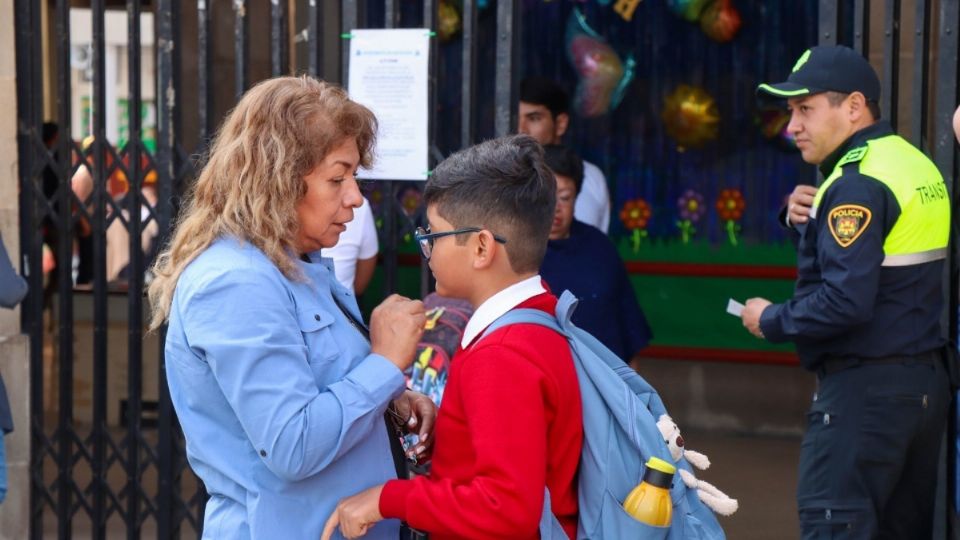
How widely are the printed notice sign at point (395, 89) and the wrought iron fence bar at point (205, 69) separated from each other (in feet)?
2.00

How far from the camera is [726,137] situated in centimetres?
890

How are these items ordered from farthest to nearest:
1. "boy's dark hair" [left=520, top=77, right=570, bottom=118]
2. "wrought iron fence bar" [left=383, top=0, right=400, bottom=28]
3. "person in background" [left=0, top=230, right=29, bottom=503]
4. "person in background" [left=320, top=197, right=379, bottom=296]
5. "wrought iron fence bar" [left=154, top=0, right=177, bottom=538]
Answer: "boy's dark hair" [left=520, top=77, right=570, bottom=118] → "wrought iron fence bar" [left=154, top=0, right=177, bottom=538] → "person in background" [left=320, top=197, right=379, bottom=296] → "wrought iron fence bar" [left=383, top=0, right=400, bottom=28] → "person in background" [left=0, top=230, right=29, bottom=503]

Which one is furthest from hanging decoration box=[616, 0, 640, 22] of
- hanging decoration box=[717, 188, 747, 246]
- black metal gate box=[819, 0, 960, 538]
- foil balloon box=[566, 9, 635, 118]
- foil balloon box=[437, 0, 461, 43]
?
black metal gate box=[819, 0, 960, 538]

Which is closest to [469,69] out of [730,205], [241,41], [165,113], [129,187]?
[241,41]

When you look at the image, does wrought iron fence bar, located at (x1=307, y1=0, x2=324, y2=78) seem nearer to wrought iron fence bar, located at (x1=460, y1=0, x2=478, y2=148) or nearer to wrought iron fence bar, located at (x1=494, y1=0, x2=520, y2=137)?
wrought iron fence bar, located at (x1=460, y1=0, x2=478, y2=148)

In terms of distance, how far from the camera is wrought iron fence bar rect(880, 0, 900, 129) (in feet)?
14.5

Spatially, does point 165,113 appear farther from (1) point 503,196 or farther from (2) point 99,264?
(1) point 503,196

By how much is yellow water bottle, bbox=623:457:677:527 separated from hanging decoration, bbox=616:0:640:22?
268 inches

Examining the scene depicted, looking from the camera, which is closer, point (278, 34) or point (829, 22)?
point (829, 22)

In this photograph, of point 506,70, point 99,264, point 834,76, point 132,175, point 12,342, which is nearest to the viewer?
point 834,76

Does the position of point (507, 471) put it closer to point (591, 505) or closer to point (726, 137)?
point (591, 505)

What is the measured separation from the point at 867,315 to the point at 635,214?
5190 mm

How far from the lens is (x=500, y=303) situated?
101 inches

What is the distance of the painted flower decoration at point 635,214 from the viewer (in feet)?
30.0
